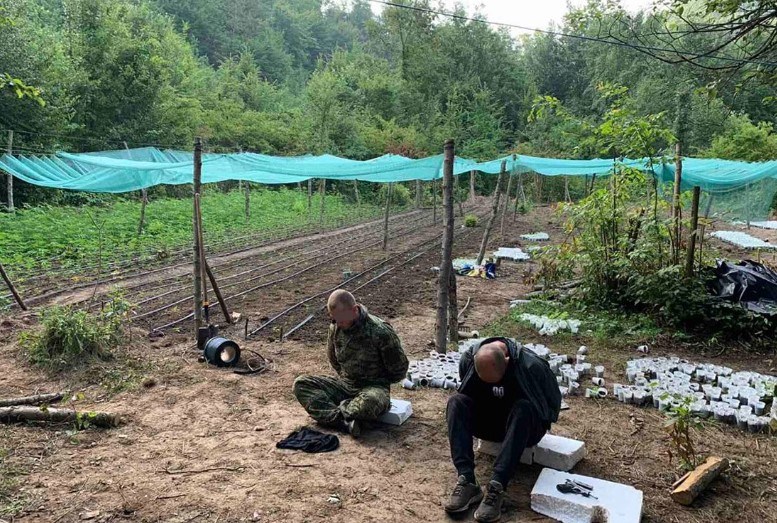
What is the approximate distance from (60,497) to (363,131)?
23.0 m

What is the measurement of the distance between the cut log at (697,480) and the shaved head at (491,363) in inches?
42.7

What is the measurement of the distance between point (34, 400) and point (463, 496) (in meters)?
3.30

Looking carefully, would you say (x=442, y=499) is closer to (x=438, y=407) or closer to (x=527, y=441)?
(x=527, y=441)

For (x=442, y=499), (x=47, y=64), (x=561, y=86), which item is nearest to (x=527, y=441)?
(x=442, y=499)

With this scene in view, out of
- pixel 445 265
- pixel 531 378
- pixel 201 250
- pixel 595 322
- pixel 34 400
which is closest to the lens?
pixel 531 378

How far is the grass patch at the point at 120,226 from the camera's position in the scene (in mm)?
9438

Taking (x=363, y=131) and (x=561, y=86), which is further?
(x=561, y=86)

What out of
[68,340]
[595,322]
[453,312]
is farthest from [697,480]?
[68,340]

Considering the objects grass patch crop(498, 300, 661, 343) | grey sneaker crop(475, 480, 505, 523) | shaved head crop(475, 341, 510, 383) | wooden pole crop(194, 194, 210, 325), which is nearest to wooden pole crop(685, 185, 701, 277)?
grass patch crop(498, 300, 661, 343)

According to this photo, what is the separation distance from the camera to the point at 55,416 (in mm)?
3750

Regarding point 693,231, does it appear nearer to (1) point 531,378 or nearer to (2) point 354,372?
(1) point 531,378

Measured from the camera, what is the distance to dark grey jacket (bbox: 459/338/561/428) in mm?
3039

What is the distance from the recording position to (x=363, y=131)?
81.1 feet

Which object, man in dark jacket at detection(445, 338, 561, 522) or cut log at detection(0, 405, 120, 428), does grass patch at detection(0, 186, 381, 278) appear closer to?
cut log at detection(0, 405, 120, 428)
